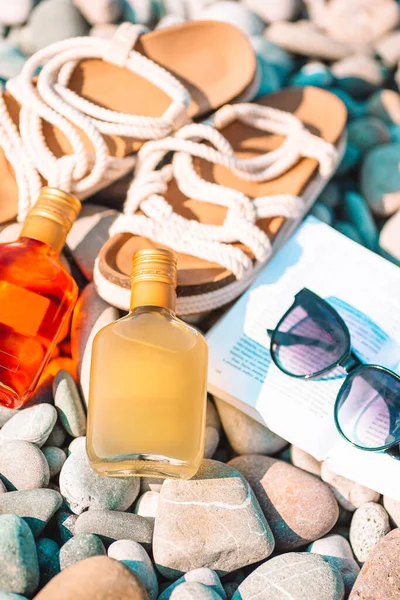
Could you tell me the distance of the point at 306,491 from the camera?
4.62 ft

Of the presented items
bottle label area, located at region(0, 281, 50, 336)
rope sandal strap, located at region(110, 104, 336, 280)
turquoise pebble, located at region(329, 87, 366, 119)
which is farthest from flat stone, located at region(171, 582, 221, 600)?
turquoise pebble, located at region(329, 87, 366, 119)

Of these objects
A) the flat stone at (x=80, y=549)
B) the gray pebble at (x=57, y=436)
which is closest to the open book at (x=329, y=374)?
the gray pebble at (x=57, y=436)

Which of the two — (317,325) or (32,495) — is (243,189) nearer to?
(317,325)

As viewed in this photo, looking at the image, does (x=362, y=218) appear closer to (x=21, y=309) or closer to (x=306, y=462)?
(x=306, y=462)

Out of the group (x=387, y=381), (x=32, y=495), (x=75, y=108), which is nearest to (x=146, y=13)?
(x=75, y=108)

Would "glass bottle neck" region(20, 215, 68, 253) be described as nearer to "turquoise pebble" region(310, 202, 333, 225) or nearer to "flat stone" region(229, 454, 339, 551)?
"flat stone" region(229, 454, 339, 551)

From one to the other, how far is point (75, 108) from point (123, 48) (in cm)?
27

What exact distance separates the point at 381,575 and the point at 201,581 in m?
0.37

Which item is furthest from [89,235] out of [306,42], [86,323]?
[306,42]

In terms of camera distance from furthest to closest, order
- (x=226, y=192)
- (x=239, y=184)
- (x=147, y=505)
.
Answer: (x=239, y=184) → (x=226, y=192) → (x=147, y=505)

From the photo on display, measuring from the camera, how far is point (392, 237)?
1.87m

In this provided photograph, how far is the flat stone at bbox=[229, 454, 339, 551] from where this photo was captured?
4.47 ft

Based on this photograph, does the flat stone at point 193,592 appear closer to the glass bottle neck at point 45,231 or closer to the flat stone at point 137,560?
the flat stone at point 137,560

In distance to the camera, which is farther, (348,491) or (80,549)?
(348,491)
